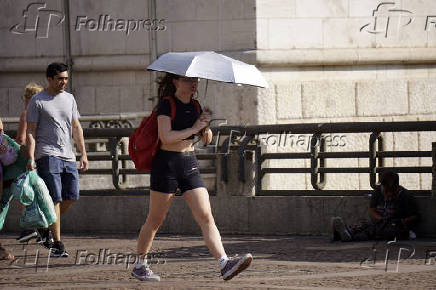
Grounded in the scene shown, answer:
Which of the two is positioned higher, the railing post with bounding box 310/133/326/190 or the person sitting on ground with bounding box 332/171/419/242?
the railing post with bounding box 310/133/326/190

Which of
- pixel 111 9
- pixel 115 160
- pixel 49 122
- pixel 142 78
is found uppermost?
pixel 111 9

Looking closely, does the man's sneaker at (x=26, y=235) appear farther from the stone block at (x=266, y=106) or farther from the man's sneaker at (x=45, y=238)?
the stone block at (x=266, y=106)

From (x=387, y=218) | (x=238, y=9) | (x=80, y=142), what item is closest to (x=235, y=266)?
(x=80, y=142)

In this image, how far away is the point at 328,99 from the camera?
60.7 feet

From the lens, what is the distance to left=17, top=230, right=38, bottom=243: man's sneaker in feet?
42.1

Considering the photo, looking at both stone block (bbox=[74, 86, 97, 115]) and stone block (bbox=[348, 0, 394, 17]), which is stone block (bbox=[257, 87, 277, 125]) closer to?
stone block (bbox=[348, 0, 394, 17])

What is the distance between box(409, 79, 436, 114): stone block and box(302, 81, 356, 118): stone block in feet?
3.37

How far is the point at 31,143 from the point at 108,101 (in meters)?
8.29

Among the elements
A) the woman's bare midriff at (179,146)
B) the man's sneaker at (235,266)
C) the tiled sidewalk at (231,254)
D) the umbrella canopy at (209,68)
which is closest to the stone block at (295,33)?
the tiled sidewalk at (231,254)

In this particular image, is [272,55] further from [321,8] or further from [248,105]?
[321,8]

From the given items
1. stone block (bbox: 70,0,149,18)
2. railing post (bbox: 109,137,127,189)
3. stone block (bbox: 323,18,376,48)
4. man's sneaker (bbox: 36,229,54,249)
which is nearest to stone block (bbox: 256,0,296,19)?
stone block (bbox: 323,18,376,48)

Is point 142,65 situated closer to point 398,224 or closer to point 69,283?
point 398,224

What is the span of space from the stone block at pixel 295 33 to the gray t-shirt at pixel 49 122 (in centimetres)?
731

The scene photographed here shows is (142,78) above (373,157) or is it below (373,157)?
above
